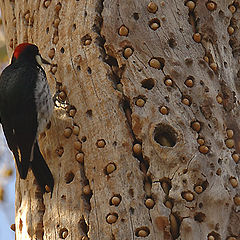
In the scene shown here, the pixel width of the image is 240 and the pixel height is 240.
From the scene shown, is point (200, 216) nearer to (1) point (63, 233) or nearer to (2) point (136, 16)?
(1) point (63, 233)

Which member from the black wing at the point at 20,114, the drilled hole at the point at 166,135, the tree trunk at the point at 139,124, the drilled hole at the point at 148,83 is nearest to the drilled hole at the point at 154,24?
the tree trunk at the point at 139,124

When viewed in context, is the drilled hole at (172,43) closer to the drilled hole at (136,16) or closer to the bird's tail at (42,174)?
the drilled hole at (136,16)

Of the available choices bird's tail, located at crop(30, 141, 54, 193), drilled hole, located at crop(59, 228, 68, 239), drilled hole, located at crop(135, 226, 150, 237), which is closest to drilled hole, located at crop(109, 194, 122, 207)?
drilled hole, located at crop(135, 226, 150, 237)

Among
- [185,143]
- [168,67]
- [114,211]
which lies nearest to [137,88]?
[168,67]

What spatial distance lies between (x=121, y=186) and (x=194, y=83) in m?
0.61

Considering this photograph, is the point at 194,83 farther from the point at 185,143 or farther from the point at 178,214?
the point at 178,214

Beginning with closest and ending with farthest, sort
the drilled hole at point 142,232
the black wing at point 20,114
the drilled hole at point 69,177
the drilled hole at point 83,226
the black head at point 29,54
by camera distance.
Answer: the drilled hole at point 142,232
the drilled hole at point 83,226
the drilled hole at point 69,177
the black wing at point 20,114
the black head at point 29,54

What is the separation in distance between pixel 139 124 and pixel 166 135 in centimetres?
13

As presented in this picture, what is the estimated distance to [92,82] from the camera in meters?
2.49

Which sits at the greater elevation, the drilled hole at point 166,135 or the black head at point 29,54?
the black head at point 29,54

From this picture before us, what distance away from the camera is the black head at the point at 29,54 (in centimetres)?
269

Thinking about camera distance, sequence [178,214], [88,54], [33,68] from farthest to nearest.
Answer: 1. [33,68]
2. [88,54]
3. [178,214]

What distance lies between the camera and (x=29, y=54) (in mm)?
2760

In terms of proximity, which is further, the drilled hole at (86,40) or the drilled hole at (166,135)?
the drilled hole at (86,40)
